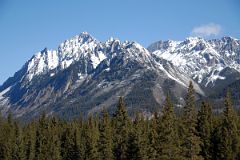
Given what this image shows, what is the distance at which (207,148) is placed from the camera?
289 feet

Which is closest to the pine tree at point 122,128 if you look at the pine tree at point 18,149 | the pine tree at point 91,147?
the pine tree at point 91,147

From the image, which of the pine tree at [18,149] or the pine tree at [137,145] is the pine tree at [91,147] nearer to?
the pine tree at [137,145]

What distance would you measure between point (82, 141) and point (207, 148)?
28762 millimetres

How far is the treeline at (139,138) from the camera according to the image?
7444 cm

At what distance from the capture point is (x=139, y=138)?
84.7 m

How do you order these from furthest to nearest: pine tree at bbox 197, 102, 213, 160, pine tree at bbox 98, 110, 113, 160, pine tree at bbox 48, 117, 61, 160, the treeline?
pine tree at bbox 48, 117, 61, 160, pine tree at bbox 98, 110, 113, 160, pine tree at bbox 197, 102, 213, 160, the treeline

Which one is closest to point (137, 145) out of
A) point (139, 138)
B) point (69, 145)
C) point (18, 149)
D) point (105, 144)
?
point (139, 138)

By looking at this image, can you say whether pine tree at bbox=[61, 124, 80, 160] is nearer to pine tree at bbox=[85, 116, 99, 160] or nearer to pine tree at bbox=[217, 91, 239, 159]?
pine tree at bbox=[85, 116, 99, 160]

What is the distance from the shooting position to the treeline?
74.4 metres

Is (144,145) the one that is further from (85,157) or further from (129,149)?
(85,157)

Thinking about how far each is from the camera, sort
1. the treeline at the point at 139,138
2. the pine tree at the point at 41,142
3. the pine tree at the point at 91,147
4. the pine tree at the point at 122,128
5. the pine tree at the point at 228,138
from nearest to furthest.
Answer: the treeline at the point at 139,138
the pine tree at the point at 228,138
the pine tree at the point at 122,128
the pine tree at the point at 91,147
the pine tree at the point at 41,142

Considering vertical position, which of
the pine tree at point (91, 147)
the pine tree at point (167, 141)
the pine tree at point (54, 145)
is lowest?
the pine tree at point (167, 141)

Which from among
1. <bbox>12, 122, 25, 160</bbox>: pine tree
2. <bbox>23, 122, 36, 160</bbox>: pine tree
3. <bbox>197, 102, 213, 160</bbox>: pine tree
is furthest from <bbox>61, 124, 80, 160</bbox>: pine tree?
<bbox>197, 102, 213, 160</bbox>: pine tree

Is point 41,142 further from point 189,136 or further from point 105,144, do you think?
point 189,136
